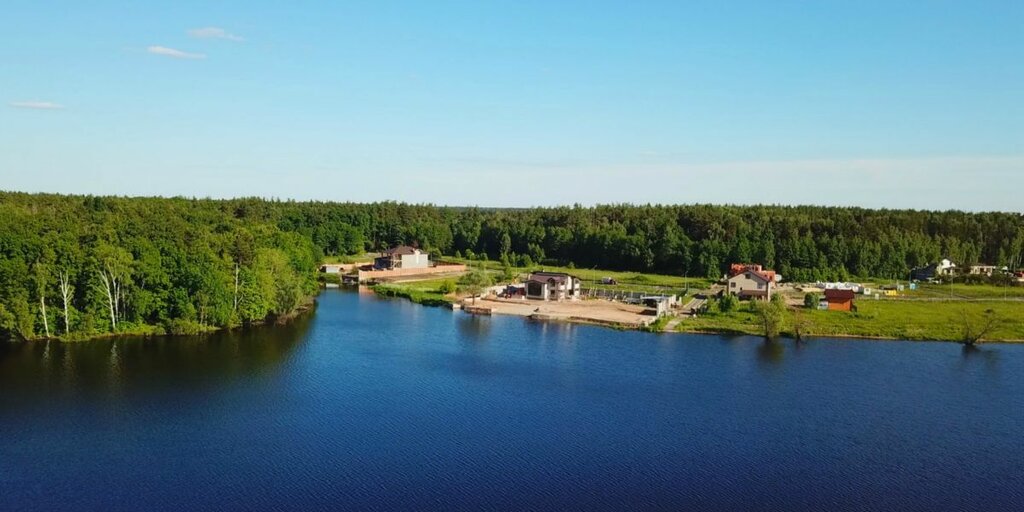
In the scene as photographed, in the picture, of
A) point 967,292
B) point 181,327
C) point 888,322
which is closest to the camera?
point 181,327

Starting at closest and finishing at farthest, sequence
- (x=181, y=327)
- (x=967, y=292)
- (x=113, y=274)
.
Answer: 1. (x=113, y=274)
2. (x=181, y=327)
3. (x=967, y=292)

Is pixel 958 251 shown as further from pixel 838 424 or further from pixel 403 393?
pixel 403 393

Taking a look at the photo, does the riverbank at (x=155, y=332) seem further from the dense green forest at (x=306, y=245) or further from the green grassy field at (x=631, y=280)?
the green grassy field at (x=631, y=280)

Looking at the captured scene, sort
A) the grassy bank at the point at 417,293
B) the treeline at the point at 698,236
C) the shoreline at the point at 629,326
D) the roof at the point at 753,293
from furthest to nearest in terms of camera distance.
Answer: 1. the treeline at the point at 698,236
2. the grassy bank at the point at 417,293
3. the roof at the point at 753,293
4. the shoreline at the point at 629,326

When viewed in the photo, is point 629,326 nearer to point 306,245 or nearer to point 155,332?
point 306,245

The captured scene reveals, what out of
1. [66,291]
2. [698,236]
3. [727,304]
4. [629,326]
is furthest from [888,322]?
[66,291]

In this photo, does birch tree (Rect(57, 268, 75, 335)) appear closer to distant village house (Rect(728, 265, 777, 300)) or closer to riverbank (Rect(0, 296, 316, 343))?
riverbank (Rect(0, 296, 316, 343))

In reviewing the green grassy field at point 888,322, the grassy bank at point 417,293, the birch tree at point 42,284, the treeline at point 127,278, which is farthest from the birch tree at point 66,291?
the green grassy field at point 888,322
